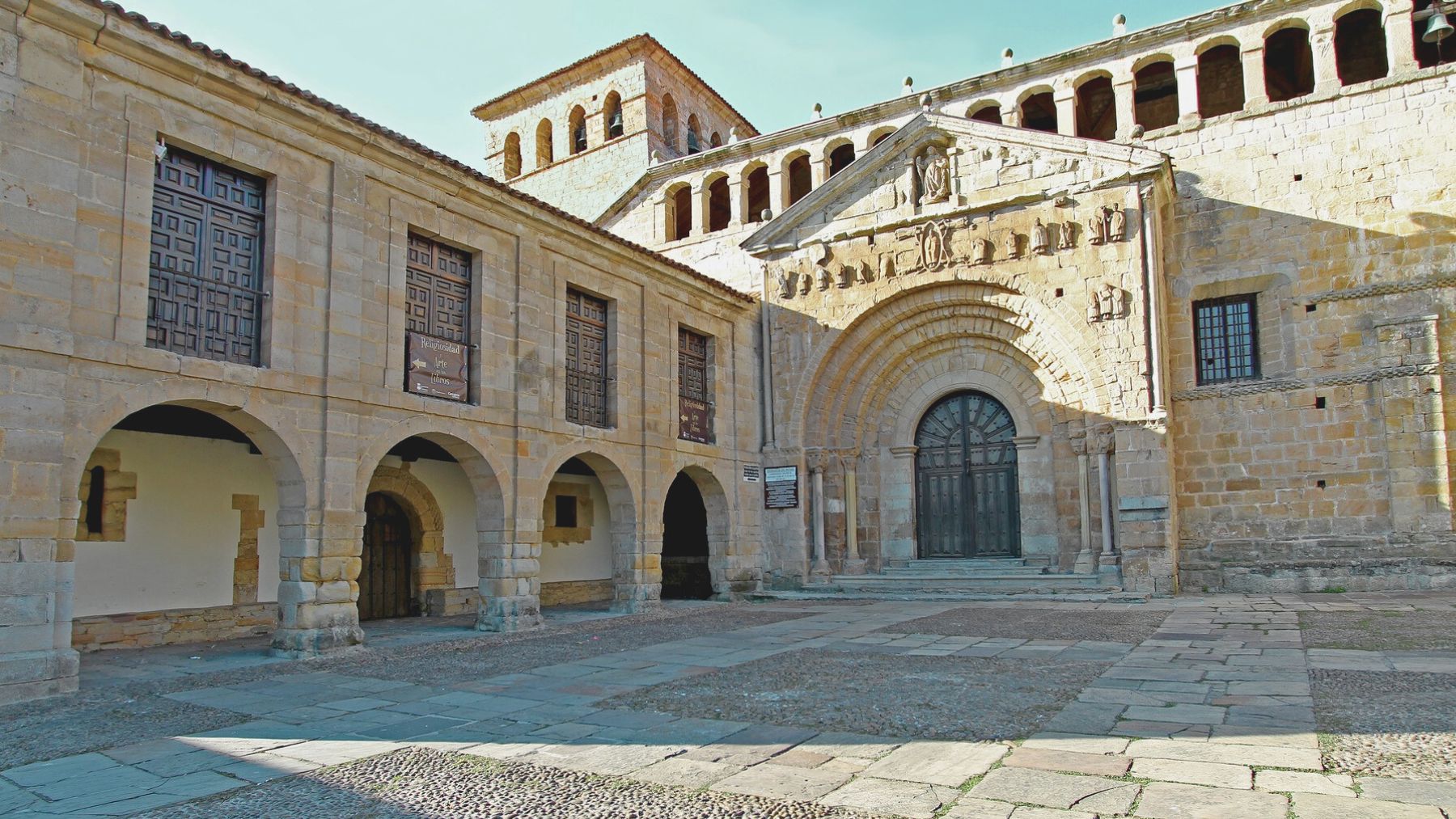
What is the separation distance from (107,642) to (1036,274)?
13.9m

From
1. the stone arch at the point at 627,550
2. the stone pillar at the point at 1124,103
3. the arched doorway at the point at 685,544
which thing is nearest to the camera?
the stone arch at the point at 627,550

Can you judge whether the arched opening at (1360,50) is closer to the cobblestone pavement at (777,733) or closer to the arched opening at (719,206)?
the arched opening at (719,206)

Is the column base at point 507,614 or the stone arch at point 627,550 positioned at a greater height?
the stone arch at point 627,550

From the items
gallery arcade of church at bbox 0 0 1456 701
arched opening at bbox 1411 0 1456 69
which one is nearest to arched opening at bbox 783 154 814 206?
gallery arcade of church at bbox 0 0 1456 701

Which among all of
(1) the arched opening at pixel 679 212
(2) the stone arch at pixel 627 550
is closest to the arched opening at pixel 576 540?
(2) the stone arch at pixel 627 550

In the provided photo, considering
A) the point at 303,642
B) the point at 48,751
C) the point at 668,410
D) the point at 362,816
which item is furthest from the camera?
the point at 668,410

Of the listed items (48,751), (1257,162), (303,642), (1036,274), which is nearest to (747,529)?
(1036,274)

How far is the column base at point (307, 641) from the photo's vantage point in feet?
30.8

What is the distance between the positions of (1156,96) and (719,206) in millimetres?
10030

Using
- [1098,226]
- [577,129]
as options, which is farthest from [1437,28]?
[577,129]

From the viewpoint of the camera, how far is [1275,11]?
1623 centimetres

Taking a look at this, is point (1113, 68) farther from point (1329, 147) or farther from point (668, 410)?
point (668, 410)

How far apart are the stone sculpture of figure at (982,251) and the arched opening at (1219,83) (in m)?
5.79

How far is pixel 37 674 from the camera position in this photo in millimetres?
7328
